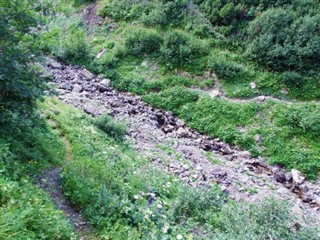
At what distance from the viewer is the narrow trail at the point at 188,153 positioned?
12.1m

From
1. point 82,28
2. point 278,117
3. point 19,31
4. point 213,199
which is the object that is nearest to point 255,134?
point 278,117

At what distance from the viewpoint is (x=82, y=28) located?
25.6 m

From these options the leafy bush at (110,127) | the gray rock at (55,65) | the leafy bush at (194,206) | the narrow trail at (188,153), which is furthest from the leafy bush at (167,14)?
the leafy bush at (194,206)

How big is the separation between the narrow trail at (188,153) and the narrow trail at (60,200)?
4.78 m

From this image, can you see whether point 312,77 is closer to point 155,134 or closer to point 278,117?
point 278,117

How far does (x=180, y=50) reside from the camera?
20.7 m

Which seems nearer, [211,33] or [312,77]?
[312,77]

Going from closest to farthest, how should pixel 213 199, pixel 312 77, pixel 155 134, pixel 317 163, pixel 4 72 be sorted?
pixel 4 72, pixel 213 199, pixel 317 163, pixel 155 134, pixel 312 77

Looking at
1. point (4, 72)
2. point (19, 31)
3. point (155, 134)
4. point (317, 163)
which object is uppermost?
point (19, 31)

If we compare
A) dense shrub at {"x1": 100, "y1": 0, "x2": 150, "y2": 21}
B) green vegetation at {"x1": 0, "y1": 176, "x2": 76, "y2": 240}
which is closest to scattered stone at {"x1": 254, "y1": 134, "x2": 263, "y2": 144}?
green vegetation at {"x1": 0, "y1": 176, "x2": 76, "y2": 240}

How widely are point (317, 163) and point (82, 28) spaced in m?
20.3

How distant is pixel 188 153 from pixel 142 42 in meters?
10.8

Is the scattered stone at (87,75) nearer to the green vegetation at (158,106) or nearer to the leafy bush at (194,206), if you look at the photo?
the green vegetation at (158,106)

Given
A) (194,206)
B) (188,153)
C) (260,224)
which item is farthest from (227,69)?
(260,224)
